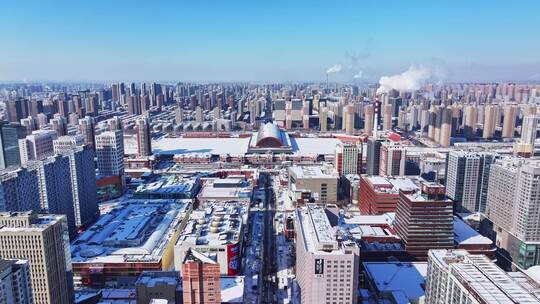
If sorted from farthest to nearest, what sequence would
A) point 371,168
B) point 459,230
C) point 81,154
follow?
A: point 371,168, point 81,154, point 459,230

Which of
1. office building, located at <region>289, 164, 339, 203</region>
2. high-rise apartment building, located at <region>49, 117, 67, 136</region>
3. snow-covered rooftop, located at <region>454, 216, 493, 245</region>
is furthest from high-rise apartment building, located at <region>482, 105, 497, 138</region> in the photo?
high-rise apartment building, located at <region>49, 117, 67, 136</region>

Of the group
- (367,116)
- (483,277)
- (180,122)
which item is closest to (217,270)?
(483,277)

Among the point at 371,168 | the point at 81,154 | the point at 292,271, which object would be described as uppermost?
the point at 81,154

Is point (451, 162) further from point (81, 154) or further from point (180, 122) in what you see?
point (180, 122)

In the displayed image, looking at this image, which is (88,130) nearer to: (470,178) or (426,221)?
(426,221)

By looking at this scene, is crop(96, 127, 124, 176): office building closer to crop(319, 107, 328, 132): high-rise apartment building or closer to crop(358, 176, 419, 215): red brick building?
crop(358, 176, 419, 215): red brick building
